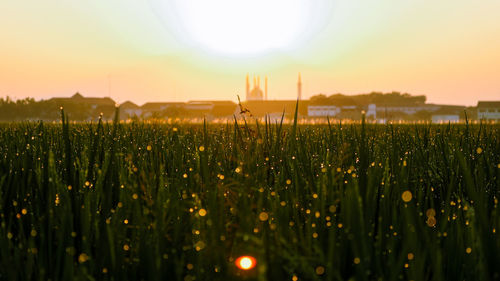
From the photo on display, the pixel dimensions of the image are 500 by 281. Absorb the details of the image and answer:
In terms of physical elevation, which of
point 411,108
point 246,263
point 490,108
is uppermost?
point 411,108

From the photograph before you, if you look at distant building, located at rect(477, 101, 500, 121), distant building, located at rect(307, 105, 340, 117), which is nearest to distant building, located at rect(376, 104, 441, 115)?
distant building, located at rect(477, 101, 500, 121)

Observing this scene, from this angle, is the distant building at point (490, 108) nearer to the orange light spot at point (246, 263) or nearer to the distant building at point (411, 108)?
the distant building at point (411, 108)

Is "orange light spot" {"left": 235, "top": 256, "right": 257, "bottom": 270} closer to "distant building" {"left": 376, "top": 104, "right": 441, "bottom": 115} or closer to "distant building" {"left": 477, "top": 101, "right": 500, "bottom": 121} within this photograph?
"distant building" {"left": 477, "top": 101, "right": 500, "bottom": 121}

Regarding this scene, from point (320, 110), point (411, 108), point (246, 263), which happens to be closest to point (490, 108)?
point (411, 108)

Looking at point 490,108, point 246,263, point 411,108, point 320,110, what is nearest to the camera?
point 246,263

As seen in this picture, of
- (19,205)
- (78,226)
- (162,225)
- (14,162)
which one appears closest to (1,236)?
(78,226)

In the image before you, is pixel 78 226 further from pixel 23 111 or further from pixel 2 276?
pixel 23 111

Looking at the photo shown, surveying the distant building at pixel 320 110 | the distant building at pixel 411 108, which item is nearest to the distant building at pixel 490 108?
the distant building at pixel 411 108

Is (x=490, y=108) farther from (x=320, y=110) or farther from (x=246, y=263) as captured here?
(x=246, y=263)

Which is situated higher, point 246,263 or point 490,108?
point 490,108

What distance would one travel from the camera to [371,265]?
118 cm

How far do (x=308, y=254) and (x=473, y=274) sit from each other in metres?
0.45

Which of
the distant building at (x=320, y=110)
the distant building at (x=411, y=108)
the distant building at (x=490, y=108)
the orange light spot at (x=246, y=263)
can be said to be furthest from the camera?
the distant building at (x=411, y=108)

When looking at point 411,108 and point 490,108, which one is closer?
point 490,108
